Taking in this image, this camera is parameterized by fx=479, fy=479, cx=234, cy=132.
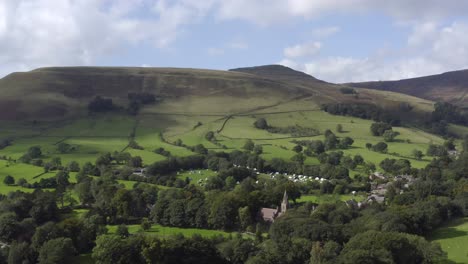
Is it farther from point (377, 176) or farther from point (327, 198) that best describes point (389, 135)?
point (327, 198)

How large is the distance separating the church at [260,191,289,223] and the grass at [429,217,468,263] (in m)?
21.9

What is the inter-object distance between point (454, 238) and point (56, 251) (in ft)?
167

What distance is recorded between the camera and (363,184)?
99.4 metres

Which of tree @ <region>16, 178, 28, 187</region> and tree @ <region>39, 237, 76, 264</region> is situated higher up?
tree @ <region>16, 178, 28, 187</region>

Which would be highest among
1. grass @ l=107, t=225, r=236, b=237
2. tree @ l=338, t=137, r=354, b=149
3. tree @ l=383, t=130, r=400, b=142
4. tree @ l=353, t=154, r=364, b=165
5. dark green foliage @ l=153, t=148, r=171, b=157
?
tree @ l=383, t=130, r=400, b=142

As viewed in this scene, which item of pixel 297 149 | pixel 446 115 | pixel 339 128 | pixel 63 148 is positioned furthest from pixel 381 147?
pixel 63 148

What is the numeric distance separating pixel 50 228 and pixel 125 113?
11060 cm

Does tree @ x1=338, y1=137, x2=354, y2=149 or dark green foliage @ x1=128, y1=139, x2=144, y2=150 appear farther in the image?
tree @ x1=338, y1=137, x2=354, y2=149

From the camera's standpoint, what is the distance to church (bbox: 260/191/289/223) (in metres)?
74.7

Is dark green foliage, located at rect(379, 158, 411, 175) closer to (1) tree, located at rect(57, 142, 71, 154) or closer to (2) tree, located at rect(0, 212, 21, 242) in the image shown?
(1) tree, located at rect(57, 142, 71, 154)

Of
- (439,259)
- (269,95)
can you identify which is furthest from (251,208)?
(269,95)

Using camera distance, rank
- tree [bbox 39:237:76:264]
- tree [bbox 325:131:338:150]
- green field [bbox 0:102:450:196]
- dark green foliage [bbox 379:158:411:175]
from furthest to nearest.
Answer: tree [bbox 325:131:338:150] → green field [bbox 0:102:450:196] → dark green foliage [bbox 379:158:411:175] → tree [bbox 39:237:76:264]

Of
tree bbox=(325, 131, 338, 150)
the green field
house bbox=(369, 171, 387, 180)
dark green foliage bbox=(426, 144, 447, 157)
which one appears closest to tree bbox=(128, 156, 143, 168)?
the green field

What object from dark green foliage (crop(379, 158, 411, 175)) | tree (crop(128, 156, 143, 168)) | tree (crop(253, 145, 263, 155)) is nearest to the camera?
tree (crop(128, 156, 143, 168))
